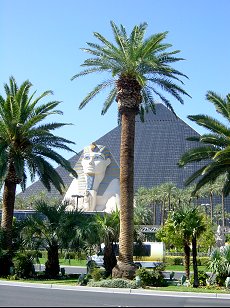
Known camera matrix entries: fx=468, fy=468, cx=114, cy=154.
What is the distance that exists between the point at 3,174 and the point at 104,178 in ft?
142

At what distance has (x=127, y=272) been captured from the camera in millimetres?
20250

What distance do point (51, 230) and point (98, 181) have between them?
42275 millimetres

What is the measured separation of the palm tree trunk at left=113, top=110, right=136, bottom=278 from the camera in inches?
808

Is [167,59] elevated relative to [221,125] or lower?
elevated

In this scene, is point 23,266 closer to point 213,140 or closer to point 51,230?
point 51,230

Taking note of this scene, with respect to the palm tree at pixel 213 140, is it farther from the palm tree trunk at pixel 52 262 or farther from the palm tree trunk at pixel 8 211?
the palm tree trunk at pixel 8 211

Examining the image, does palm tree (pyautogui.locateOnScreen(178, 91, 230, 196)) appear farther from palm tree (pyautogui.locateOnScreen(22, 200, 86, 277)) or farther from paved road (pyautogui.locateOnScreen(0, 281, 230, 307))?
paved road (pyautogui.locateOnScreen(0, 281, 230, 307))

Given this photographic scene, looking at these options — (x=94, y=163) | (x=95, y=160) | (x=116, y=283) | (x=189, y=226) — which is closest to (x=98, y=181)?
(x=94, y=163)

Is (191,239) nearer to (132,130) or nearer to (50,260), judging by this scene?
(132,130)

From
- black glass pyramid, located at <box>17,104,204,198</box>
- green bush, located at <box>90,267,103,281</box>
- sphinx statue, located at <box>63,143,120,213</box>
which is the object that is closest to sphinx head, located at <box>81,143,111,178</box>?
sphinx statue, located at <box>63,143,120,213</box>

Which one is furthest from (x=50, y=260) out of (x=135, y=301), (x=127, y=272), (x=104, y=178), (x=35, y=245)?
(x=104, y=178)

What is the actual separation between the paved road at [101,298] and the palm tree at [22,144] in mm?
5562

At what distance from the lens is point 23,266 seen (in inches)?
885

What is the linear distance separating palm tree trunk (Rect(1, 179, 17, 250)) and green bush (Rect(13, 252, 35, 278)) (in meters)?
1.41
